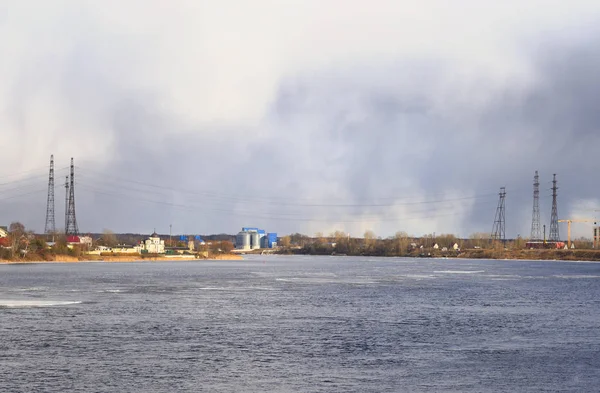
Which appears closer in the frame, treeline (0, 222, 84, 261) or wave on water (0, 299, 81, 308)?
wave on water (0, 299, 81, 308)

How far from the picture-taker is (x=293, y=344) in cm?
3678

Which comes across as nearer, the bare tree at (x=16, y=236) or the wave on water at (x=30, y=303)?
the wave on water at (x=30, y=303)

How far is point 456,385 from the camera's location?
27094mm

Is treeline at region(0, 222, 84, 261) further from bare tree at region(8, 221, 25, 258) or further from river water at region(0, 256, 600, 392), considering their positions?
river water at region(0, 256, 600, 392)

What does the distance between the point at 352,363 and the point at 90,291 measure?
4638 cm

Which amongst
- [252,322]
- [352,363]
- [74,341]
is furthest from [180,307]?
A: [352,363]

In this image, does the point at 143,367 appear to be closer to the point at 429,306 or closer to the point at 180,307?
the point at 180,307

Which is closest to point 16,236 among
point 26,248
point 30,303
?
point 26,248

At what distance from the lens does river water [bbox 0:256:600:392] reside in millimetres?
27672

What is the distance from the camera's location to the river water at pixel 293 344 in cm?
2767

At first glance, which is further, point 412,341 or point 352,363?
point 412,341

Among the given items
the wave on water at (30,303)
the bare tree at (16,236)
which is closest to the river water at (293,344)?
the wave on water at (30,303)

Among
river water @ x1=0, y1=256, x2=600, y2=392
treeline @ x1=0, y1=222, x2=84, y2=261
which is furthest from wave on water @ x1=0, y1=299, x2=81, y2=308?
treeline @ x1=0, y1=222, x2=84, y2=261

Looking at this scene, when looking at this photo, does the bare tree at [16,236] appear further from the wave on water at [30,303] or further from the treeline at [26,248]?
the wave on water at [30,303]
